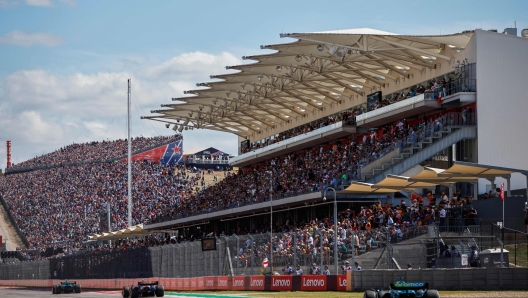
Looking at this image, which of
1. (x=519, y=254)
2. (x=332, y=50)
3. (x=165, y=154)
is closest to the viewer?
(x=519, y=254)

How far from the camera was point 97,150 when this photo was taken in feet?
363

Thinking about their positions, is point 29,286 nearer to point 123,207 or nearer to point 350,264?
point 123,207

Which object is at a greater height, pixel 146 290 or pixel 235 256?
pixel 235 256

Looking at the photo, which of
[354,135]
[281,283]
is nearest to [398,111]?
[354,135]

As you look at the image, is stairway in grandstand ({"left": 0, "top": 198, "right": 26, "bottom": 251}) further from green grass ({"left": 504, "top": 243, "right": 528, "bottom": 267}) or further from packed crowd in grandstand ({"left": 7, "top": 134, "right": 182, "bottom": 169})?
green grass ({"left": 504, "top": 243, "right": 528, "bottom": 267})

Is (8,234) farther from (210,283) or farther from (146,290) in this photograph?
(146,290)

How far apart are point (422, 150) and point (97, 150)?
72490 millimetres

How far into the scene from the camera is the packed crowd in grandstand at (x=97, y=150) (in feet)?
349

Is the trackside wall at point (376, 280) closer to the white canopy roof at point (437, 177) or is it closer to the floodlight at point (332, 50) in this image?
the white canopy roof at point (437, 177)

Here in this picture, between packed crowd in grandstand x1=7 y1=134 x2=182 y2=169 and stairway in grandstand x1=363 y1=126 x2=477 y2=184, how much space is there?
2471 inches

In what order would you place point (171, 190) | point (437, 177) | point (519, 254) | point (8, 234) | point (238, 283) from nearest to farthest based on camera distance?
point (519, 254) < point (238, 283) < point (437, 177) < point (171, 190) < point (8, 234)

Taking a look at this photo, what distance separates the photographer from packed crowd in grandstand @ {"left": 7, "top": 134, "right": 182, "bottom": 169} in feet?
349

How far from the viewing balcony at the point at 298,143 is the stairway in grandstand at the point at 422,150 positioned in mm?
9001

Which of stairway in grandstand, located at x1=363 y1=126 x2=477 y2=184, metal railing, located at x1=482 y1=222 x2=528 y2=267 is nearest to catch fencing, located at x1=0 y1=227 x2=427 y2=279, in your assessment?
metal railing, located at x1=482 y1=222 x2=528 y2=267
